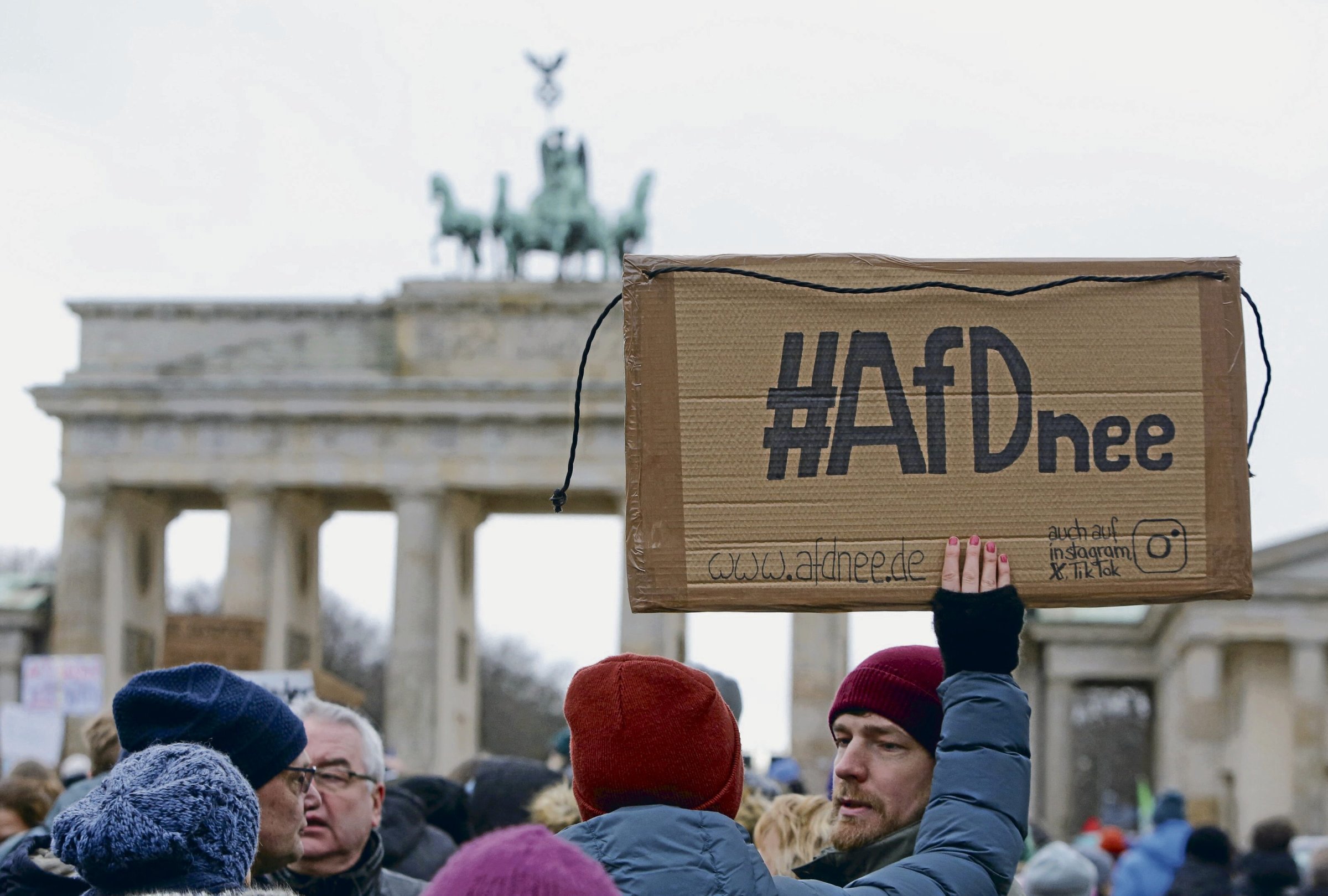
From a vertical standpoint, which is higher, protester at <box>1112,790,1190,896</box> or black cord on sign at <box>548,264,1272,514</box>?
black cord on sign at <box>548,264,1272,514</box>

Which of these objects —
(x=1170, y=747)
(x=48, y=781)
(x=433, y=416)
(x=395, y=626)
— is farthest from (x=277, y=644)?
(x=48, y=781)

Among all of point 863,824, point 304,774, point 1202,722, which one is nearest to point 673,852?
point 863,824

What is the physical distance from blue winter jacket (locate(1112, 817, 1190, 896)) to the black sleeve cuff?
11.4 metres

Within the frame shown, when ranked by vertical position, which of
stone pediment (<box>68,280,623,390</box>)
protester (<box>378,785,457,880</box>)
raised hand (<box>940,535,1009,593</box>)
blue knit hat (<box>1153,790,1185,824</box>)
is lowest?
blue knit hat (<box>1153,790,1185,824</box>)

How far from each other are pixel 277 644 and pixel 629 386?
50423 millimetres

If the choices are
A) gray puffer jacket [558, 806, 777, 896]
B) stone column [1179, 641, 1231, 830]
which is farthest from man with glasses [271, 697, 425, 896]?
stone column [1179, 641, 1231, 830]

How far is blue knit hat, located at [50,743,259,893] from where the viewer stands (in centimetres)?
430

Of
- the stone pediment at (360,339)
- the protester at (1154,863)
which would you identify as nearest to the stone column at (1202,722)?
the stone pediment at (360,339)

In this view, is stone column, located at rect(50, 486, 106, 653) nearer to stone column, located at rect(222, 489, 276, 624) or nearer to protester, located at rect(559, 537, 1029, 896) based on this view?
stone column, located at rect(222, 489, 276, 624)

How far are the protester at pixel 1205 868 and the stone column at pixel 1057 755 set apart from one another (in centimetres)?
4681

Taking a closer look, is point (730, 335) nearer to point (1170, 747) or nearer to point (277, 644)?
point (277, 644)

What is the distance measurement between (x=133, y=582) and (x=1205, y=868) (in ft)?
153

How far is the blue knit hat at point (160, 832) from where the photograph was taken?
4.30 m

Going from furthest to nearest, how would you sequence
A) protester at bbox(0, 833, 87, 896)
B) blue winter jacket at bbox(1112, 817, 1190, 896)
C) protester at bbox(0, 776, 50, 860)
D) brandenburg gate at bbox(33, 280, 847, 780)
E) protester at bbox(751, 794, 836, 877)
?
brandenburg gate at bbox(33, 280, 847, 780)
blue winter jacket at bbox(1112, 817, 1190, 896)
protester at bbox(0, 776, 50, 860)
protester at bbox(751, 794, 836, 877)
protester at bbox(0, 833, 87, 896)
